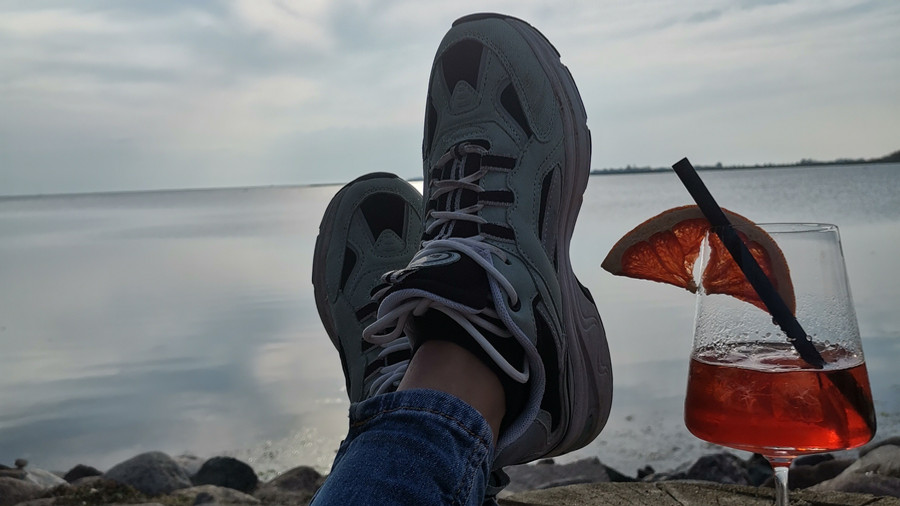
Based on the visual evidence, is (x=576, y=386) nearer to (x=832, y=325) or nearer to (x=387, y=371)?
(x=387, y=371)

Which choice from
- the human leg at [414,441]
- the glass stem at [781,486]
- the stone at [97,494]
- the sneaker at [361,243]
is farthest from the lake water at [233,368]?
the glass stem at [781,486]

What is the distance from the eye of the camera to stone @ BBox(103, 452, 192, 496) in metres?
4.12

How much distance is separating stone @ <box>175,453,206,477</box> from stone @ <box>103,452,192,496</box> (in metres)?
0.07

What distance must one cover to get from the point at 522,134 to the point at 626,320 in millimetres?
4359

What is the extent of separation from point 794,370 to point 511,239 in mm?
1086

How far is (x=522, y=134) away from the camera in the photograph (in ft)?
8.66

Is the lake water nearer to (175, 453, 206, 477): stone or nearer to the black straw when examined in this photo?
(175, 453, 206, 477): stone

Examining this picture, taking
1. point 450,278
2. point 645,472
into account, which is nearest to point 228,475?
point 645,472

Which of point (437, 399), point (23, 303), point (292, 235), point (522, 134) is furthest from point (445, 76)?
point (292, 235)

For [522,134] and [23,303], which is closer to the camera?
[522,134]

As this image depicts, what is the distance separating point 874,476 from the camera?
3322mm

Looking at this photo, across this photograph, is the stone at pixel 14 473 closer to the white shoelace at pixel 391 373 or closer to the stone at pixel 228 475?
the stone at pixel 228 475

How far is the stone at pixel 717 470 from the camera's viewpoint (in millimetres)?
3863

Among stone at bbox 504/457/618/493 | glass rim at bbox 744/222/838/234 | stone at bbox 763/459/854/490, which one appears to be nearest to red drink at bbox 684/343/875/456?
glass rim at bbox 744/222/838/234
